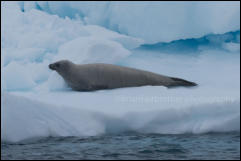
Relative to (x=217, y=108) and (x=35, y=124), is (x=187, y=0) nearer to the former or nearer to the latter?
(x=217, y=108)

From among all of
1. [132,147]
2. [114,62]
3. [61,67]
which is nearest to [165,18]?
[114,62]

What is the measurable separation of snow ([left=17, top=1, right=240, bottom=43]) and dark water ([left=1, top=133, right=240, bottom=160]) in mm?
3700

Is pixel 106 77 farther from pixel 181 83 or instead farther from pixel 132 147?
pixel 132 147

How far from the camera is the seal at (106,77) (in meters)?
6.98

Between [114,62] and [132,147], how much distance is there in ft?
11.1

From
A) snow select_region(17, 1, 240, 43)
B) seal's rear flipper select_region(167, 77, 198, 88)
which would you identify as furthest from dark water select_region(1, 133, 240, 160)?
snow select_region(17, 1, 240, 43)

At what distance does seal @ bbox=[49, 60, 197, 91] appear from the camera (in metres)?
6.98

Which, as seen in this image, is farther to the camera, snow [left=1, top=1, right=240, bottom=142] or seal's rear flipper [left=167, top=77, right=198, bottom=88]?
seal's rear flipper [left=167, top=77, right=198, bottom=88]

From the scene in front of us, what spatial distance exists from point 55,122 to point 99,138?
474 mm

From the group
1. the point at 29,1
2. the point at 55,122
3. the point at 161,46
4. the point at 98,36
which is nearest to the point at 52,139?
the point at 55,122

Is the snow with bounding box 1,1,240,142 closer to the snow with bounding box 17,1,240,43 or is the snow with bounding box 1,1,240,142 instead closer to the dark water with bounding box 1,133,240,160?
the snow with bounding box 17,1,240,43

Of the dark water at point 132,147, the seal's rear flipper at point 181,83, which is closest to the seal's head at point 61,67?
the seal's rear flipper at point 181,83

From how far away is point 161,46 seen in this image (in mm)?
8852

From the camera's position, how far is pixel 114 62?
7859 mm
